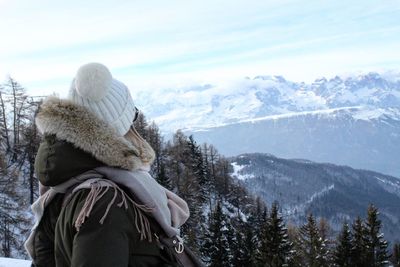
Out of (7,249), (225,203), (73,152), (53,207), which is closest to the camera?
(73,152)

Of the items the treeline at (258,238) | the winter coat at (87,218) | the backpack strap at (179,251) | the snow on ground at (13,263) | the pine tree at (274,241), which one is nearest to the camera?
the winter coat at (87,218)

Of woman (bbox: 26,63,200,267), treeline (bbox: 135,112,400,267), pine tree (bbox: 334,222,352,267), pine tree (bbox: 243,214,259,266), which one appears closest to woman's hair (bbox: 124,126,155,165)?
woman (bbox: 26,63,200,267)

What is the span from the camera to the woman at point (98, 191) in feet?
8.32

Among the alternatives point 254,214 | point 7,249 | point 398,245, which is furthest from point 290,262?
point 254,214

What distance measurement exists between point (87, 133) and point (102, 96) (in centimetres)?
29

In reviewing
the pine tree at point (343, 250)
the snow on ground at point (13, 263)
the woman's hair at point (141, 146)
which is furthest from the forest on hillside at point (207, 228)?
the woman's hair at point (141, 146)

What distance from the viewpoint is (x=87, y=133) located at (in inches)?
112

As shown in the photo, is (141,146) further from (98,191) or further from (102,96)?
(98,191)

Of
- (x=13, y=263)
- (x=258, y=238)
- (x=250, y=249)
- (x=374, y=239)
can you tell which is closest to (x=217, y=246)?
(x=250, y=249)

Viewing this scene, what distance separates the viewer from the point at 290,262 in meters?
42.4

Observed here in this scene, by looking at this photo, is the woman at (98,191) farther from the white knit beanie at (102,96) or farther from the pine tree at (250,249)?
the pine tree at (250,249)

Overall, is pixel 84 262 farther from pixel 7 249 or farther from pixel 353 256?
pixel 353 256

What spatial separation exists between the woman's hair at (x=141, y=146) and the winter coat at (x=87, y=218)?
0.19m

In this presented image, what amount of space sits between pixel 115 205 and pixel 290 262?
41864mm
